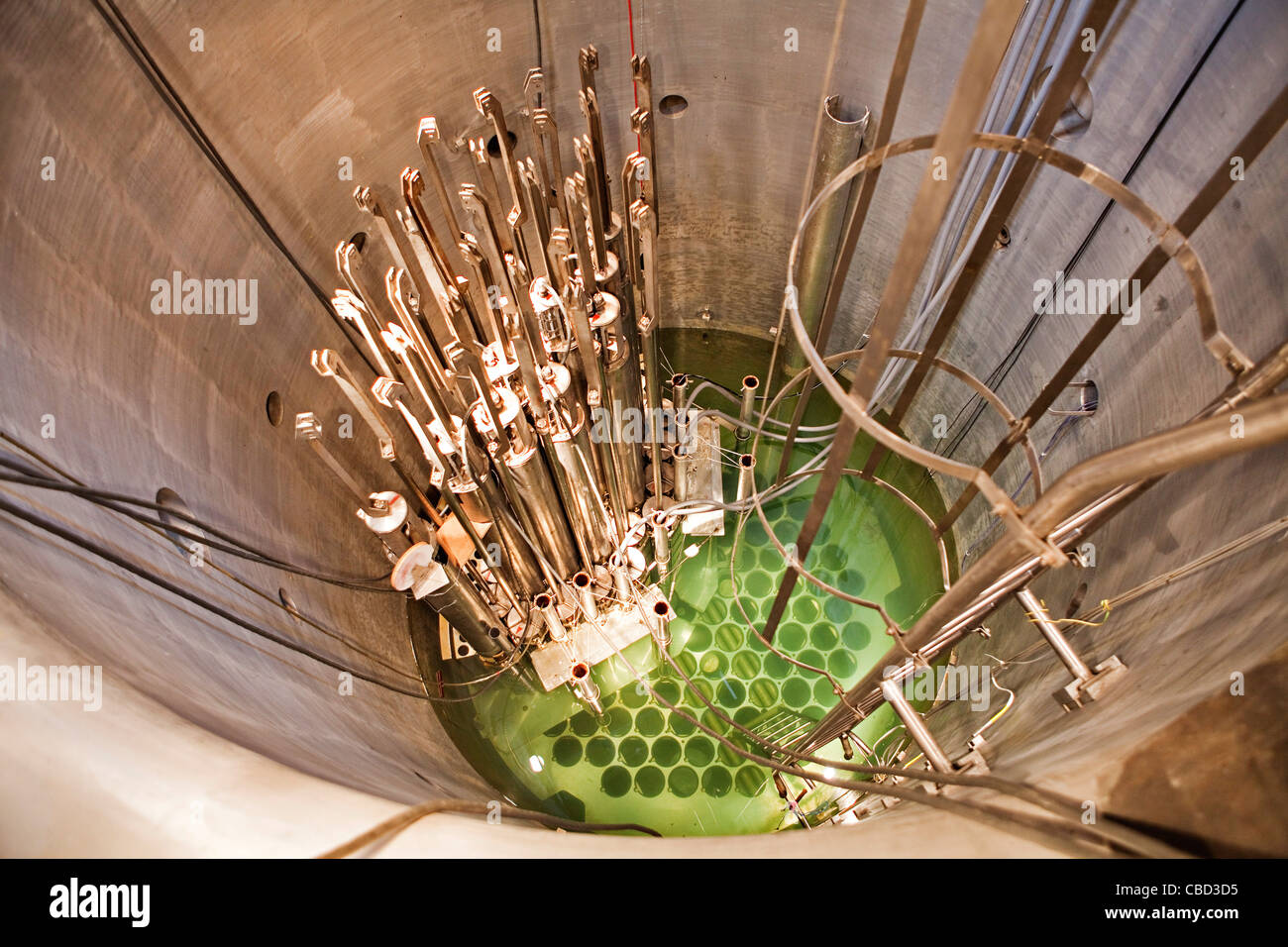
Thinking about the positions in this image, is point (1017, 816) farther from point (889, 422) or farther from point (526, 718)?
point (526, 718)

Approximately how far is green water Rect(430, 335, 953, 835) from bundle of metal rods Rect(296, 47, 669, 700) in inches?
14.6

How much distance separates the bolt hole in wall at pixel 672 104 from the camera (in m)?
3.57

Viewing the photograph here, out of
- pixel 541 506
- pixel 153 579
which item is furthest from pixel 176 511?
pixel 541 506

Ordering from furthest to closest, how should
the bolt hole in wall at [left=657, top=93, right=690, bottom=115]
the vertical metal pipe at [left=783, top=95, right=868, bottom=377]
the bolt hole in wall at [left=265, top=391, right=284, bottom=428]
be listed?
the bolt hole in wall at [left=657, top=93, right=690, bottom=115], the vertical metal pipe at [left=783, top=95, right=868, bottom=377], the bolt hole in wall at [left=265, top=391, right=284, bottom=428]

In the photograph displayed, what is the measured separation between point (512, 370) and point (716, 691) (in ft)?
6.39

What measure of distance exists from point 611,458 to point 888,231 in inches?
71.1

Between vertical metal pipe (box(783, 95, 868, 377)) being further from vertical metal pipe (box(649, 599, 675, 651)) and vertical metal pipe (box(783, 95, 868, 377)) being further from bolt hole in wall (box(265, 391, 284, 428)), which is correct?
bolt hole in wall (box(265, 391, 284, 428))

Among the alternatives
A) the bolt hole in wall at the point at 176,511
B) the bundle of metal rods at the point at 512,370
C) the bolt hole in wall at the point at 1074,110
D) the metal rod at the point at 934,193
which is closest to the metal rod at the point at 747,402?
the bundle of metal rods at the point at 512,370

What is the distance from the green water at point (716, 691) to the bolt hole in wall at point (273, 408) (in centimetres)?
156

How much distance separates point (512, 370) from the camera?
2.68m

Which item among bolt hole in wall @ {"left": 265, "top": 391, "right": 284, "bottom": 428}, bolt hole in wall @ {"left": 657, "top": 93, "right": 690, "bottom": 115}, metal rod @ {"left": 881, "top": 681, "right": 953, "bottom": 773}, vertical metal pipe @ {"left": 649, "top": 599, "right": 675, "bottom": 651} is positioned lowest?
metal rod @ {"left": 881, "top": 681, "right": 953, "bottom": 773}

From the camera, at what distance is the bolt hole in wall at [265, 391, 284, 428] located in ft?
9.32

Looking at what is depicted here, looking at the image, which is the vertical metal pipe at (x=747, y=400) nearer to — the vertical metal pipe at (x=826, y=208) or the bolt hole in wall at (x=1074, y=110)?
the vertical metal pipe at (x=826, y=208)

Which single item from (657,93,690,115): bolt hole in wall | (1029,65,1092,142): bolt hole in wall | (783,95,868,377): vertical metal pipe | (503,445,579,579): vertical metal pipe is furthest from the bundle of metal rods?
(1029,65,1092,142): bolt hole in wall
